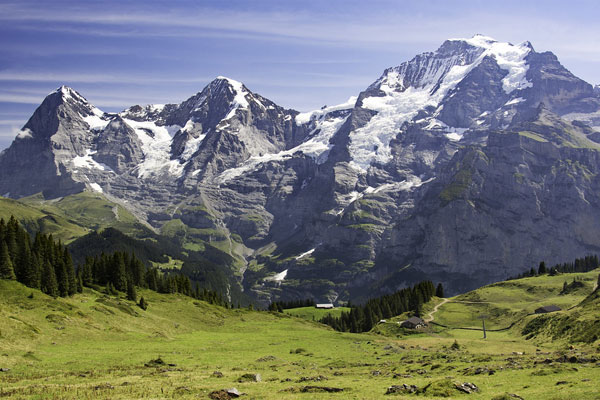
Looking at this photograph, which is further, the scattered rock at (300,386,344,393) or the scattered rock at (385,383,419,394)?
the scattered rock at (300,386,344,393)

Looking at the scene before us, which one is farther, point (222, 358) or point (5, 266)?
point (5, 266)

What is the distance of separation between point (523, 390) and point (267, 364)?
34469mm

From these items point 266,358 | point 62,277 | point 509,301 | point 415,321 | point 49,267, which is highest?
point 49,267

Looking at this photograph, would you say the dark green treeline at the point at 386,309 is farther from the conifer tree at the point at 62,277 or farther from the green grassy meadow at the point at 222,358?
the conifer tree at the point at 62,277

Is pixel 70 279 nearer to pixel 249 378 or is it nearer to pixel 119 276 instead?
pixel 119 276

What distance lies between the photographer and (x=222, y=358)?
67.1 metres

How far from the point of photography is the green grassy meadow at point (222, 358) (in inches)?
1535

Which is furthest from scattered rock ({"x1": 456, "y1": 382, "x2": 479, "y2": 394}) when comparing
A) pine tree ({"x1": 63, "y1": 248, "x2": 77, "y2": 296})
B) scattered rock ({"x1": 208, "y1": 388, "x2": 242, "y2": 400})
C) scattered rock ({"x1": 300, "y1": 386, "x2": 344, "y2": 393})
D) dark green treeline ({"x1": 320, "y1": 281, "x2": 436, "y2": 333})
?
dark green treeline ({"x1": 320, "y1": 281, "x2": 436, "y2": 333})

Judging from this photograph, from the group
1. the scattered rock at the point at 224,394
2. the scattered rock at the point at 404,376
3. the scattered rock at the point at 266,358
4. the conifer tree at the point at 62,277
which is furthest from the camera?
the conifer tree at the point at 62,277

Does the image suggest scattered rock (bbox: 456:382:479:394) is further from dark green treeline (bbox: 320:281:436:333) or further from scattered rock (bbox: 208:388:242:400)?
dark green treeline (bbox: 320:281:436:333)

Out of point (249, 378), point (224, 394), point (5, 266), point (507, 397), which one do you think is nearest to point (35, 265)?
point (5, 266)

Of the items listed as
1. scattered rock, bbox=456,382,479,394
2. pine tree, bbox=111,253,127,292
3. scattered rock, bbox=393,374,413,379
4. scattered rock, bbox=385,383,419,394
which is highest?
pine tree, bbox=111,253,127,292

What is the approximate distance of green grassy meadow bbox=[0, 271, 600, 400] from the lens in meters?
39.0

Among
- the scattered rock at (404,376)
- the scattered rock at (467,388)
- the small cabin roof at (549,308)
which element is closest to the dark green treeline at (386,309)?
the small cabin roof at (549,308)
